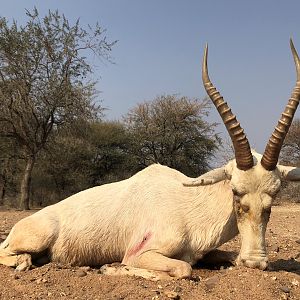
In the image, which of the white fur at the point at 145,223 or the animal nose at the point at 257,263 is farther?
the white fur at the point at 145,223

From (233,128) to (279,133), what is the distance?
1.43 ft

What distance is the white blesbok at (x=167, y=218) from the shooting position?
447cm

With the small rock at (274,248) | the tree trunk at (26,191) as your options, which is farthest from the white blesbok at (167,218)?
the tree trunk at (26,191)

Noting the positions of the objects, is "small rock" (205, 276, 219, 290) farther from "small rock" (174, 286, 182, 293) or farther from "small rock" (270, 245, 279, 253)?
"small rock" (270, 245, 279, 253)

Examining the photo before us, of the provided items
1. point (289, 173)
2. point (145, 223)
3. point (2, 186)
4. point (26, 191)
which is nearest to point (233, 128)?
point (289, 173)

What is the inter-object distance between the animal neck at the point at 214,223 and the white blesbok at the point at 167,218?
0.03ft

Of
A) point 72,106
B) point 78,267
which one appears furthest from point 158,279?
point 72,106

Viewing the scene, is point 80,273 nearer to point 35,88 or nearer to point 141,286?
point 141,286

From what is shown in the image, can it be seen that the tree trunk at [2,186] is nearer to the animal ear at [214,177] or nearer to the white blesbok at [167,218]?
the white blesbok at [167,218]

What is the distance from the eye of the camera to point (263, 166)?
450cm

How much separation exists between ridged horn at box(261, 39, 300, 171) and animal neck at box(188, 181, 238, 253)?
72cm

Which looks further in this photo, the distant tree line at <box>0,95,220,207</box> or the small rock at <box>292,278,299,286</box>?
the distant tree line at <box>0,95,220,207</box>

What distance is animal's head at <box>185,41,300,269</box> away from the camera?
439 centimetres

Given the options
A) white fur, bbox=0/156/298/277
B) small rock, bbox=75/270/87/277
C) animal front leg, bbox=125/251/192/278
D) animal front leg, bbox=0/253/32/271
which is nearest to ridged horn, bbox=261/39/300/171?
white fur, bbox=0/156/298/277
